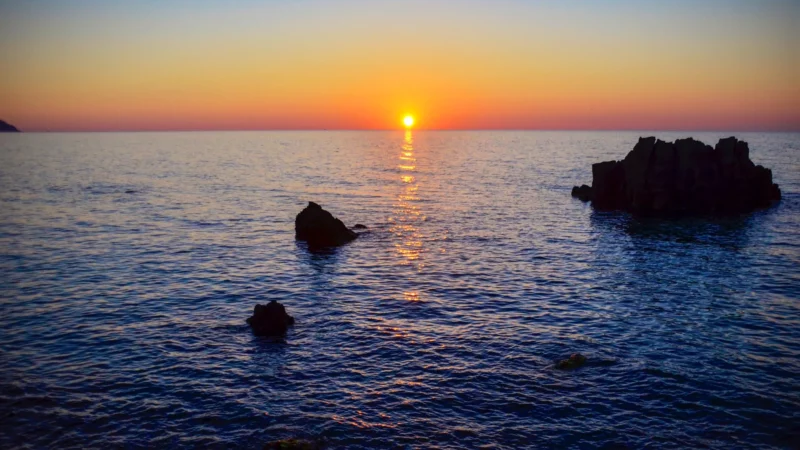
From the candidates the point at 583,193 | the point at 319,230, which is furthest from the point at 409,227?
the point at 583,193

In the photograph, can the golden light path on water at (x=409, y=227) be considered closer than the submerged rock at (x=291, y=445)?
No

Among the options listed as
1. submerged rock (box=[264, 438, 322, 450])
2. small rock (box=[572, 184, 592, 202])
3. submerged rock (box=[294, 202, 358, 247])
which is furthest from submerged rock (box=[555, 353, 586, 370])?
small rock (box=[572, 184, 592, 202])

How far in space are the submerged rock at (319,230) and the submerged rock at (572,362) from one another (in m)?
36.9

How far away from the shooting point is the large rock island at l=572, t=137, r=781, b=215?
80.6m

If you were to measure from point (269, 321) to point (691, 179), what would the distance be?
7001 cm

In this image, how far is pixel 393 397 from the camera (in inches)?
1106

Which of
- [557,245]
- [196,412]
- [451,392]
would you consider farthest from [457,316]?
[557,245]

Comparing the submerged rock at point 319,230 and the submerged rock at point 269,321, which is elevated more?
the submerged rock at point 319,230

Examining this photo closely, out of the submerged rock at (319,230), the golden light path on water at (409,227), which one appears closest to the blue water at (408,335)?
the golden light path on water at (409,227)

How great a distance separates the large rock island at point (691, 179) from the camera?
80.6 metres

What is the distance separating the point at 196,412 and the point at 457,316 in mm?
19781

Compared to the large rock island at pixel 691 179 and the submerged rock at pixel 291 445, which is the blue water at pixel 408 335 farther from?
the large rock island at pixel 691 179

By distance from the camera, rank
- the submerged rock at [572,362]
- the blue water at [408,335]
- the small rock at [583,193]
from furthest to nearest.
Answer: the small rock at [583,193], the submerged rock at [572,362], the blue water at [408,335]

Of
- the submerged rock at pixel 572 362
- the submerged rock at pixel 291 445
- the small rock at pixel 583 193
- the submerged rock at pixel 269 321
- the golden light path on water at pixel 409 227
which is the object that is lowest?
the submerged rock at pixel 291 445
